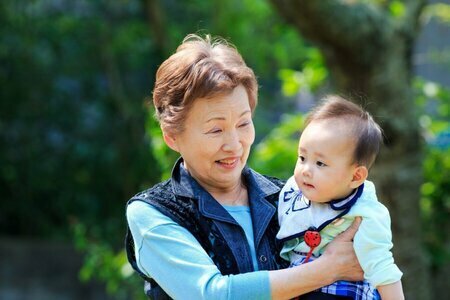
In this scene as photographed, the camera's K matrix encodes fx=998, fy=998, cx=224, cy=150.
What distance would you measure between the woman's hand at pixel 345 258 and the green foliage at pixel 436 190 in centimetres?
395

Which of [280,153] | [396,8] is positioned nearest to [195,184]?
[280,153]

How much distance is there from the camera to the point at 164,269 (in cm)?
249

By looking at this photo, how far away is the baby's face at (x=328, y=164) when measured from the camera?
2510mm

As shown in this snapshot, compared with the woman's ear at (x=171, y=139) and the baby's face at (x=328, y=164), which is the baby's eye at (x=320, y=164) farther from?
the woman's ear at (x=171, y=139)

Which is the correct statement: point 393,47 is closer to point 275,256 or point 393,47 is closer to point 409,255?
point 409,255

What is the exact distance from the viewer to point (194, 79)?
8.34ft

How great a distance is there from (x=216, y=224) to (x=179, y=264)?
18 cm

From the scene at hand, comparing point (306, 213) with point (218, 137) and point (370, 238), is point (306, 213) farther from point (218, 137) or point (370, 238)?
point (218, 137)

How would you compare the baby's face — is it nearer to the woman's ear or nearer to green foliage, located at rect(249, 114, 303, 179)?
the woman's ear

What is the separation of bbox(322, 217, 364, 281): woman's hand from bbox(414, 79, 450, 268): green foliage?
13.0ft

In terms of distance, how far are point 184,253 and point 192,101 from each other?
0.39m

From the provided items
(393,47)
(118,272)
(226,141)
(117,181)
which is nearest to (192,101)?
(226,141)

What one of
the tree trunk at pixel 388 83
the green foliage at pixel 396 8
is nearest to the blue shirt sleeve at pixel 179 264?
the tree trunk at pixel 388 83

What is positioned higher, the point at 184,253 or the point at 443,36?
the point at 443,36
